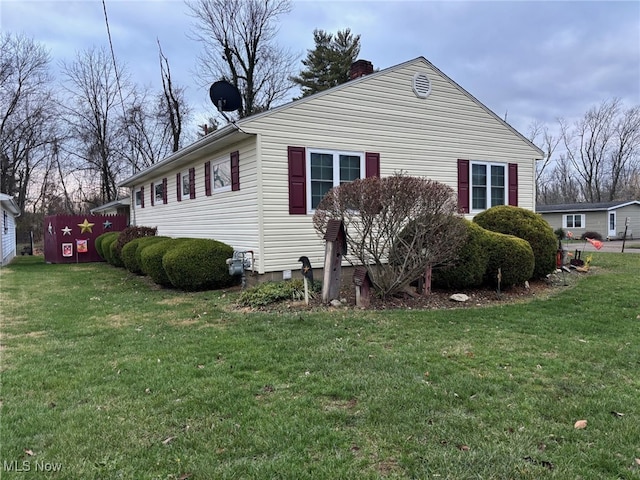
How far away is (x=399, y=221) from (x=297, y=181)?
2877mm

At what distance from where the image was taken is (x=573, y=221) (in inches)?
1260

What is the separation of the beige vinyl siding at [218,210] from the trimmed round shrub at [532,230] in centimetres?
498

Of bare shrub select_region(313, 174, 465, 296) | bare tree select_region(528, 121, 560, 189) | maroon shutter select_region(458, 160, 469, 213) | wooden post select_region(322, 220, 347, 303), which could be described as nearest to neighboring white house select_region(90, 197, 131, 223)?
maroon shutter select_region(458, 160, 469, 213)

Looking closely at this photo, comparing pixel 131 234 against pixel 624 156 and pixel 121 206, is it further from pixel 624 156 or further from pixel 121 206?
pixel 624 156

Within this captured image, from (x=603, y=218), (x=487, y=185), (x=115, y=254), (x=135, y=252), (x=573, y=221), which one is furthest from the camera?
(x=573, y=221)

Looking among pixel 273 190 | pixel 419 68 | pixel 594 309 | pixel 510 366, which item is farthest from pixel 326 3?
pixel 510 366

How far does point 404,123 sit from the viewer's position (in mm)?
9922

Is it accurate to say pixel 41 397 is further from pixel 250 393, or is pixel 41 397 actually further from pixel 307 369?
pixel 307 369

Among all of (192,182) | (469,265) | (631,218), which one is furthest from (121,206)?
(631,218)

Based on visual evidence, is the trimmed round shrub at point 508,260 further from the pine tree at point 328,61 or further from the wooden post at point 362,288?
the pine tree at point 328,61

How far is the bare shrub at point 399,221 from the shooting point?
634 centimetres

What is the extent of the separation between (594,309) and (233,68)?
22173mm

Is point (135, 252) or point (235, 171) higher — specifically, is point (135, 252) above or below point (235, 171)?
below

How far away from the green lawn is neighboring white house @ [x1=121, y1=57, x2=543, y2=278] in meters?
2.90
